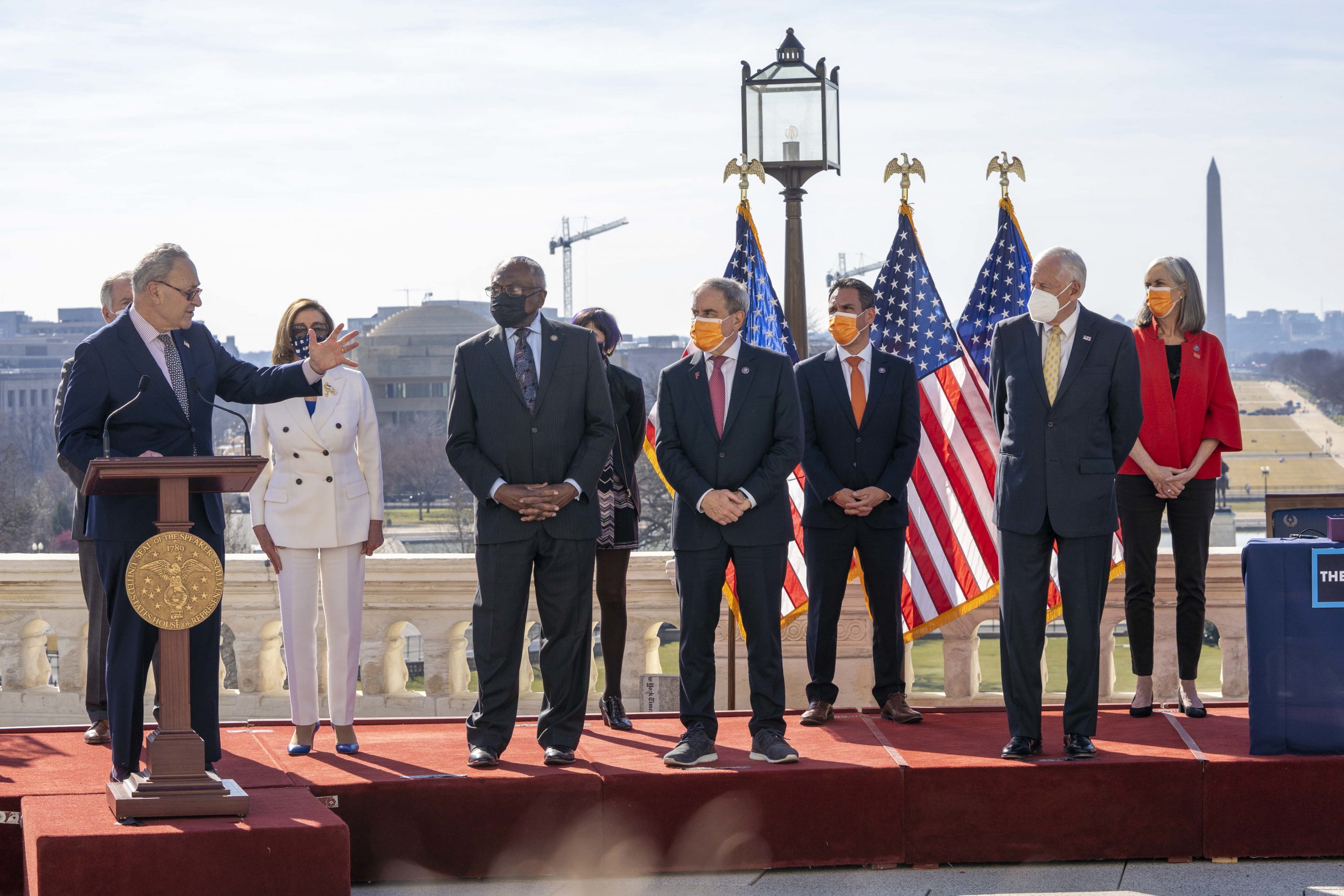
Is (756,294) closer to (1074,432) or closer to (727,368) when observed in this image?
(727,368)

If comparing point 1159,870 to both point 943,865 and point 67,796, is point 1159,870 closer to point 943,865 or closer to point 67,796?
point 943,865

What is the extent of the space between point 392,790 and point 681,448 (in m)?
1.77

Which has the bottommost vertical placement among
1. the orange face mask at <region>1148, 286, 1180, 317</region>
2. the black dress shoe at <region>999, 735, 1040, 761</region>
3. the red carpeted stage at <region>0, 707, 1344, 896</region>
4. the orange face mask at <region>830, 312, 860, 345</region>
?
the red carpeted stage at <region>0, 707, 1344, 896</region>

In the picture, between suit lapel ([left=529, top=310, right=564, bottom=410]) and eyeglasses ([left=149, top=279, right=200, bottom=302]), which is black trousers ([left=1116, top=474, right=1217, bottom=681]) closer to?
suit lapel ([left=529, top=310, right=564, bottom=410])

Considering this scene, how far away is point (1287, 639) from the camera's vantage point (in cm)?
579

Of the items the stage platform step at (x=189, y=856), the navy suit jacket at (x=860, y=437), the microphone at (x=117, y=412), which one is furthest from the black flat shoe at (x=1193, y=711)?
the microphone at (x=117, y=412)

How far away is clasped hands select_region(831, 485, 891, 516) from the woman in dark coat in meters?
0.91

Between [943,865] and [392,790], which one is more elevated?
[392,790]

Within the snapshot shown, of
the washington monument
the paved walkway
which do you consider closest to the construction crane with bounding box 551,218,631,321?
the washington monument

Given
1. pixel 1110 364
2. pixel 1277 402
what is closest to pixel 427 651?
pixel 1110 364

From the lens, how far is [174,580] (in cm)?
501

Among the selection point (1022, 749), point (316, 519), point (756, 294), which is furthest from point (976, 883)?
point (756, 294)

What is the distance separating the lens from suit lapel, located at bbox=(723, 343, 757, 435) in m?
6.15

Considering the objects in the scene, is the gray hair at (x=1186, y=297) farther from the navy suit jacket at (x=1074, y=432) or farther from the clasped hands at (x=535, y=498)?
the clasped hands at (x=535, y=498)
